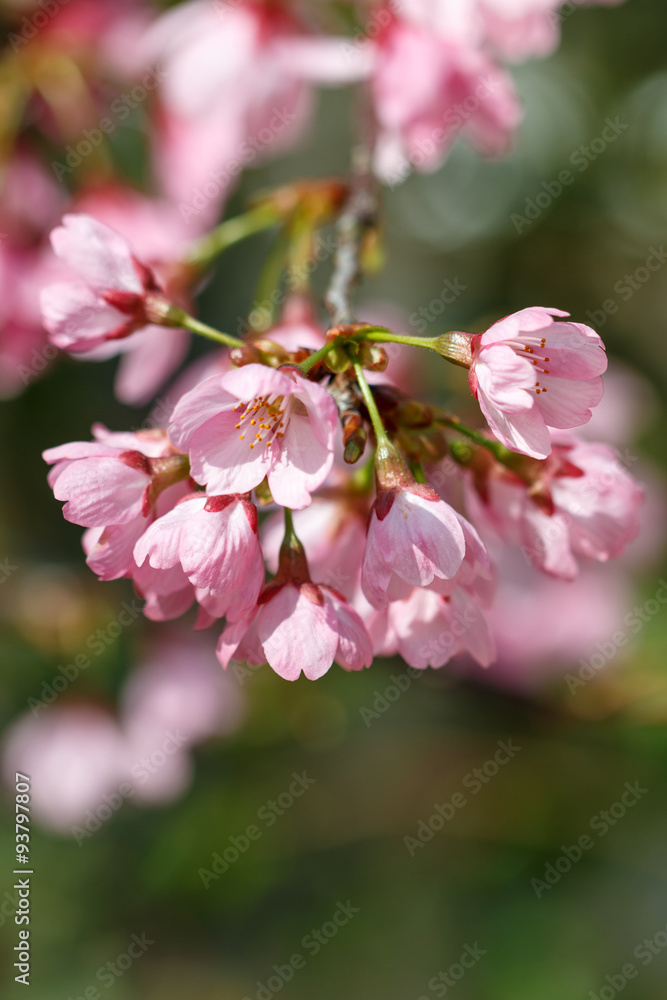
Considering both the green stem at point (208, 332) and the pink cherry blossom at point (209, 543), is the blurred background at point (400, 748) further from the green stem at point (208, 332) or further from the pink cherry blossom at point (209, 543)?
the pink cherry blossom at point (209, 543)

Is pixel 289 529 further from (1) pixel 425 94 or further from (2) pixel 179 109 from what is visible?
(2) pixel 179 109

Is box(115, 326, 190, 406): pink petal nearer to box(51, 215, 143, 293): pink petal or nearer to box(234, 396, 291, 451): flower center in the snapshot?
box(51, 215, 143, 293): pink petal

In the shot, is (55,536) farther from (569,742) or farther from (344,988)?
(344,988)

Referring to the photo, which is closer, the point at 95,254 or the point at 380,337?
the point at 380,337

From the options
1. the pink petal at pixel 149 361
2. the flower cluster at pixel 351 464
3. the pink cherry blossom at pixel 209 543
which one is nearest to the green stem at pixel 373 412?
the flower cluster at pixel 351 464

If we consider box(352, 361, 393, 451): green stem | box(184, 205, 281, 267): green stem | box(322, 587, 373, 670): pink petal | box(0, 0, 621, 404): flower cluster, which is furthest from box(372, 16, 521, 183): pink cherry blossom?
box(322, 587, 373, 670): pink petal

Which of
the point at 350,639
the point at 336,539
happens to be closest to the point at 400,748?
the point at 336,539
